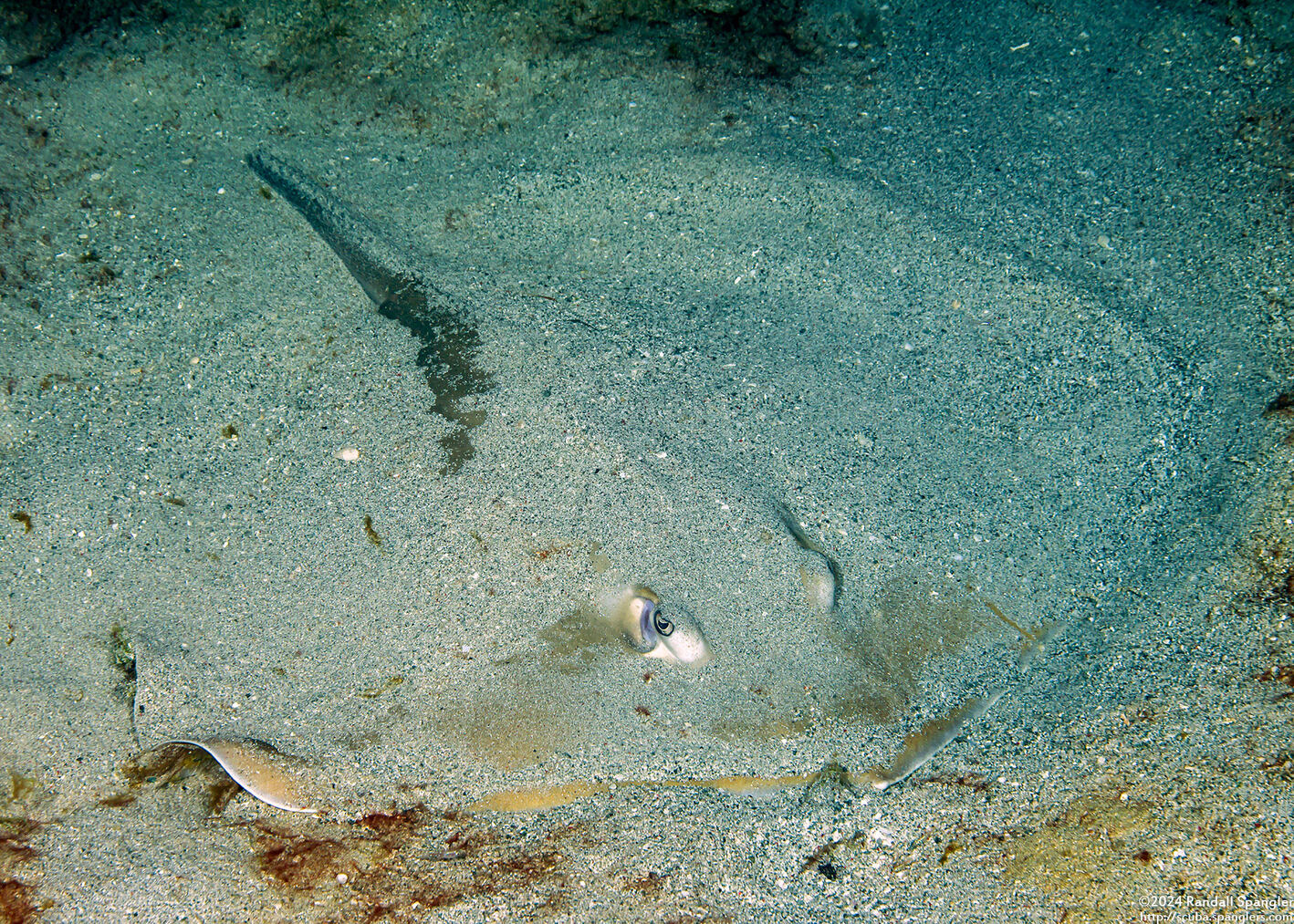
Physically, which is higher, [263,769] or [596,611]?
[596,611]

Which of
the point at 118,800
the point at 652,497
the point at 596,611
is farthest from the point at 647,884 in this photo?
the point at 118,800

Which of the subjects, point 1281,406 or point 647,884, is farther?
point 1281,406

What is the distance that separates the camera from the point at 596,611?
2.18 meters

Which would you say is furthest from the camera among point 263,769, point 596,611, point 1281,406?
point 1281,406

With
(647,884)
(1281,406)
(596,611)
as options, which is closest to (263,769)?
(596,611)

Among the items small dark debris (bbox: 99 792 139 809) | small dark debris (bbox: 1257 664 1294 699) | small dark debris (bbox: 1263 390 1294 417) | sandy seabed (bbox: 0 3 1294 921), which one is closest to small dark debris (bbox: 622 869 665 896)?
sandy seabed (bbox: 0 3 1294 921)

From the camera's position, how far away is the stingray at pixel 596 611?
2193 mm

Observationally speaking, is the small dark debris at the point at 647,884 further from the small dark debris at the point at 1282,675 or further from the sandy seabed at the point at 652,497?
the small dark debris at the point at 1282,675

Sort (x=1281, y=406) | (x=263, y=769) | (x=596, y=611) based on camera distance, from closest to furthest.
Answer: (x=596, y=611) → (x=263, y=769) → (x=1281, y=406)

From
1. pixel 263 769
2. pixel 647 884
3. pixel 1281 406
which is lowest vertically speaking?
pixel 647 884

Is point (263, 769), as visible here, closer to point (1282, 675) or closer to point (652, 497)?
point (652, 497)

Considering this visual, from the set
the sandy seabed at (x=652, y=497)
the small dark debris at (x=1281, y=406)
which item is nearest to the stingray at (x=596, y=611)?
the sandy seabed at (x=652, y=497)

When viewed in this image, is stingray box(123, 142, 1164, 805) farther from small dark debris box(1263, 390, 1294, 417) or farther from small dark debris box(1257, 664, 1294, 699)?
small dark debris box(1263, 390, 1294, 417)

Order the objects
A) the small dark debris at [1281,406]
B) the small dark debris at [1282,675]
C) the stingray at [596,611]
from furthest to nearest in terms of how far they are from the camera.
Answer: the small dark debris at [1281,406] → the small dark debris at [1282,675] → the stingray at [596,611]
